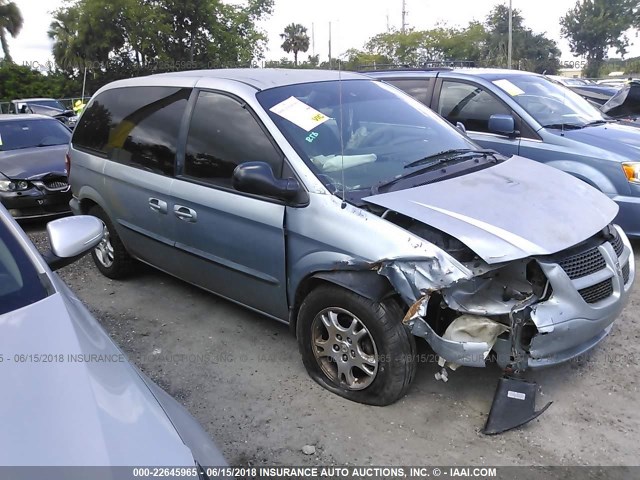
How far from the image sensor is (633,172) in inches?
196

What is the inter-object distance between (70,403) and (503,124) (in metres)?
4.91

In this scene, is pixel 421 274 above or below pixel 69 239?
below

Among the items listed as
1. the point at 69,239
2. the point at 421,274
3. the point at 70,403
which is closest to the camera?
the point at 70,403

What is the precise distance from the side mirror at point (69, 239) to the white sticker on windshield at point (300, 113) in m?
1.35

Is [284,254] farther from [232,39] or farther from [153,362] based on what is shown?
[232,39]

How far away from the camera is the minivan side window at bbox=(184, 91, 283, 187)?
336cm

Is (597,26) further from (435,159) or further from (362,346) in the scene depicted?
(362,346)

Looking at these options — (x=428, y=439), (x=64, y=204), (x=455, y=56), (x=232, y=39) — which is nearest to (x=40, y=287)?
(x=428, y=439)

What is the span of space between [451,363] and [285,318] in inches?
42.2

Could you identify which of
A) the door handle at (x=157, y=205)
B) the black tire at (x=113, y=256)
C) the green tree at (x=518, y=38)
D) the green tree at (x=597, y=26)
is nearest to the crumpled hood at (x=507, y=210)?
the door handle at (x=157, y=205)

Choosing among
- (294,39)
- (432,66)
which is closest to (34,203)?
(432,66)

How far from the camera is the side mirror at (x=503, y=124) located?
543 cm

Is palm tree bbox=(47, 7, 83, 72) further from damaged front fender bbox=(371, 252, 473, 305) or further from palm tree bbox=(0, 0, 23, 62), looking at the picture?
damaged front fender bbox=(371, 252, 473, 305)

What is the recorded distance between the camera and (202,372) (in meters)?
3.50
